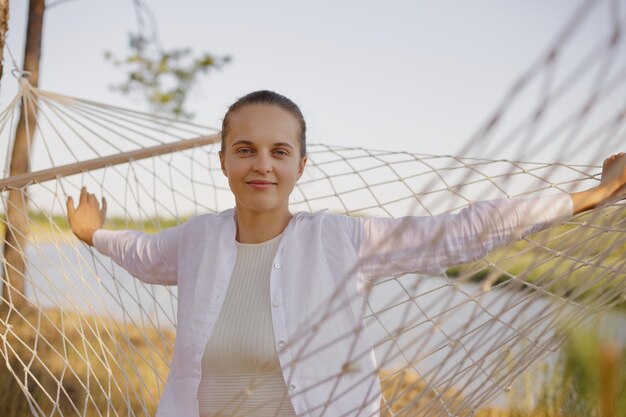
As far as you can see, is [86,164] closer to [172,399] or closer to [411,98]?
[172,399]

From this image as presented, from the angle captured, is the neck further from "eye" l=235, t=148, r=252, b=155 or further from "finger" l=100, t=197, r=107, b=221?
"finger" l=100, t=197, r=107, b=221

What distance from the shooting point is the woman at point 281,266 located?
1305mm

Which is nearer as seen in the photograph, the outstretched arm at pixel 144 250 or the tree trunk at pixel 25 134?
the outstretched arm at pixel 144 250

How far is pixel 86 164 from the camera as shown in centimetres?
205

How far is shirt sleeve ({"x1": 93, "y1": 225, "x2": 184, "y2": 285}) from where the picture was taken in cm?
165

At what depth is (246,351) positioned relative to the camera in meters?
1.38

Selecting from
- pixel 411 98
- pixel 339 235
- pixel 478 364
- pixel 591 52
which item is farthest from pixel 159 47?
pixel 591 52

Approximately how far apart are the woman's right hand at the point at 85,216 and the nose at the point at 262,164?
66cm

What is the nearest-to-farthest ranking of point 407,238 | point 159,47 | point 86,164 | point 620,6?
point 620,6 < point 407,238 < point 86,164 < point 159,47

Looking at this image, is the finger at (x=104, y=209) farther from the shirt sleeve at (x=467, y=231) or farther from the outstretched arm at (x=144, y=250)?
the shirt sleeve at (x=467, y=231)

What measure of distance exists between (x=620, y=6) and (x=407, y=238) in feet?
2.39

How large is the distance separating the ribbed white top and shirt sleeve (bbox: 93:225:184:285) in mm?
228

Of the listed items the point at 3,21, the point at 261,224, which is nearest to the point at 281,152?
the point at 261,224

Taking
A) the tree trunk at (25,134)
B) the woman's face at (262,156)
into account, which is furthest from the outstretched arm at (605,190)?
the tree trunk at (25,134)
